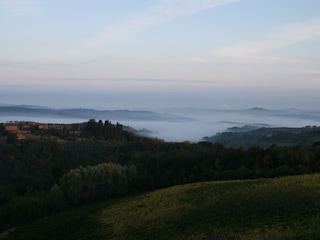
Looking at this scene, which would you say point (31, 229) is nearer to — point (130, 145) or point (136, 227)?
point (136, 227)

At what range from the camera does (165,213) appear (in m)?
28.5

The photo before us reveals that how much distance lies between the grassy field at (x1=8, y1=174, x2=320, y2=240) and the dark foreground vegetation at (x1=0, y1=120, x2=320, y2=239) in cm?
7

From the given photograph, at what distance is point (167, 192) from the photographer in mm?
39344

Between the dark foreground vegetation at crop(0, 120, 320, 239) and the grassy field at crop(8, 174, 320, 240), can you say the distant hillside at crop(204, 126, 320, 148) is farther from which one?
the grassy field at crop(8, 174, 320, 240)

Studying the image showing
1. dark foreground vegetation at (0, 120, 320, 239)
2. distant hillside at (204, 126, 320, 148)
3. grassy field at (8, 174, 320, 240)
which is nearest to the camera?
grassy field at (8, 174, 320, 240)

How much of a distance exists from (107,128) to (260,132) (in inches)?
2758

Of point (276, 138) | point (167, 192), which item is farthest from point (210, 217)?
point (276, 138)

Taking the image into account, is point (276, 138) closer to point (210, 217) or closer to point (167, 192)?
point (167, 192)

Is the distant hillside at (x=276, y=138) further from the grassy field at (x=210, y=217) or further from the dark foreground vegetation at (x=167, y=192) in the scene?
the grassy field at (x=210, y=217)

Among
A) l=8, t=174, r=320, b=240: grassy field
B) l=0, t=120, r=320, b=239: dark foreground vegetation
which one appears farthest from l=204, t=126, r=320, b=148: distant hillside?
l=8, t=174, r=320, b=240: grassy field

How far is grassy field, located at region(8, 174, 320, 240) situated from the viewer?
19.9 m

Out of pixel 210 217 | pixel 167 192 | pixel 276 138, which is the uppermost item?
pixel 276 138

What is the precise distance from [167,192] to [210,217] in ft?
49.4

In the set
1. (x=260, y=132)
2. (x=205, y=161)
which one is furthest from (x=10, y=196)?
(x=260, y=132)
